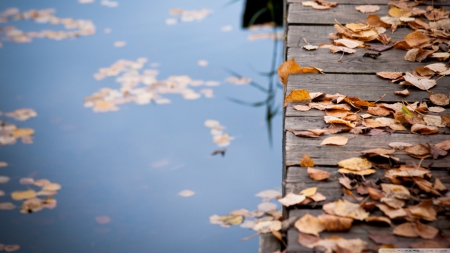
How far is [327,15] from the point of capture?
2543 mm

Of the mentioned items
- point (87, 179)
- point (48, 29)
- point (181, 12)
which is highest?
point (181, 12)

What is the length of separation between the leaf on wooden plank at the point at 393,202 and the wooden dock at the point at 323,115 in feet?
0.09

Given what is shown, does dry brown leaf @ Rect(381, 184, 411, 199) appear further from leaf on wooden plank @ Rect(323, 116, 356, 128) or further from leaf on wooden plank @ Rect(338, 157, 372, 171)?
leaf on wooden plank @ Rect(323, 116, 356, 128)

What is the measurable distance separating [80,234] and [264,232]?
1.49 meters

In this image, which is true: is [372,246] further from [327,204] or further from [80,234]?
[80,234]

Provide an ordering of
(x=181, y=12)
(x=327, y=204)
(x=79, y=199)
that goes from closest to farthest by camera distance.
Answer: (x=327, y=204) < (x=79, y=199) < (x=181, y=12)

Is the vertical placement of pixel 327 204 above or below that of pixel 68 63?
below

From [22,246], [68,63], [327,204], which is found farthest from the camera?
[68,63]

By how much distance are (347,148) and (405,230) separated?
16.6 inches

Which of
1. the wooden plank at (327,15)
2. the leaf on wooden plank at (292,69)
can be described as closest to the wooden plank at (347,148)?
the leaf on wooden plank at (292,69)

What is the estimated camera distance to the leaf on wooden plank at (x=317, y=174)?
1.41 metres

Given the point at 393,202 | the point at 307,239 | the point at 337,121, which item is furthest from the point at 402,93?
the point at 307,239

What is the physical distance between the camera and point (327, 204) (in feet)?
4.28

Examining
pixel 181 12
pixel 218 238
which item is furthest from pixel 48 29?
pixel 218 238
